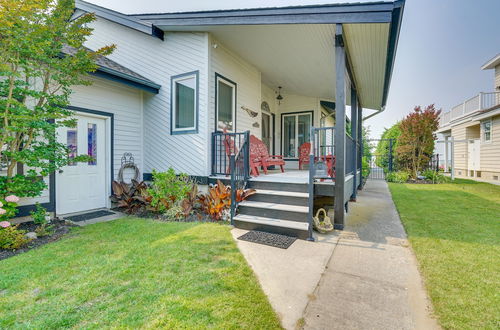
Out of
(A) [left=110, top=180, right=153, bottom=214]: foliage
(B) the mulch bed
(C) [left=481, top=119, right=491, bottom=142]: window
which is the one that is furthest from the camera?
(C) [left=481, top=119, right=491, bottom=142]: window

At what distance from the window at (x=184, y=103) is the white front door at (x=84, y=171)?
1.64m

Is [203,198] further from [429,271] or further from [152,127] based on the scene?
[429,271]

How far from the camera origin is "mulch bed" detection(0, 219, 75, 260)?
306 cm

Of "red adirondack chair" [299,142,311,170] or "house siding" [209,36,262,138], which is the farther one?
"red adirondack chair" [299,142,311,170]

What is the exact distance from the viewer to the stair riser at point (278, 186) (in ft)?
13.9

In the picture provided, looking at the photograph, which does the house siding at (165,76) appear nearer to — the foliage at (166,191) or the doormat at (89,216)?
the foliage at (166,191)

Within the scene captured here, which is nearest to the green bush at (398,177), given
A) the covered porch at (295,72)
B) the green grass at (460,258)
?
the covered porch at (295,72)

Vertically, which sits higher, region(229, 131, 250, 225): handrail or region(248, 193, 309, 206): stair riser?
region(229, 131, 250, 225): handrail

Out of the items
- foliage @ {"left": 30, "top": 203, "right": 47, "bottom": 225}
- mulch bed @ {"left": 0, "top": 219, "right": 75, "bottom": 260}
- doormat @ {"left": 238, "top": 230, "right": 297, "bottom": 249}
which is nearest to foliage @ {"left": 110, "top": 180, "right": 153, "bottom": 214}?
mulch bed @ {"left": 0, "top": 219, "right": 75, "bottom": 260}

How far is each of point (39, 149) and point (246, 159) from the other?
3.35 meters

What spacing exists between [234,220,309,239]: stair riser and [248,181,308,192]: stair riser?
2.75ft

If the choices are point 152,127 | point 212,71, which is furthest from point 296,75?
point 152,127

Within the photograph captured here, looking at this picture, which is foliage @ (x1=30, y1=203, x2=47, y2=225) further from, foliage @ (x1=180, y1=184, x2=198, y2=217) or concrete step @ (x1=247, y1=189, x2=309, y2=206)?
concrete step @ (x1=247, y1=189, x2=309, y2=206)

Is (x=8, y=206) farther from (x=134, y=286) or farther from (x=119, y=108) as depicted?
(x=119, y=108)
